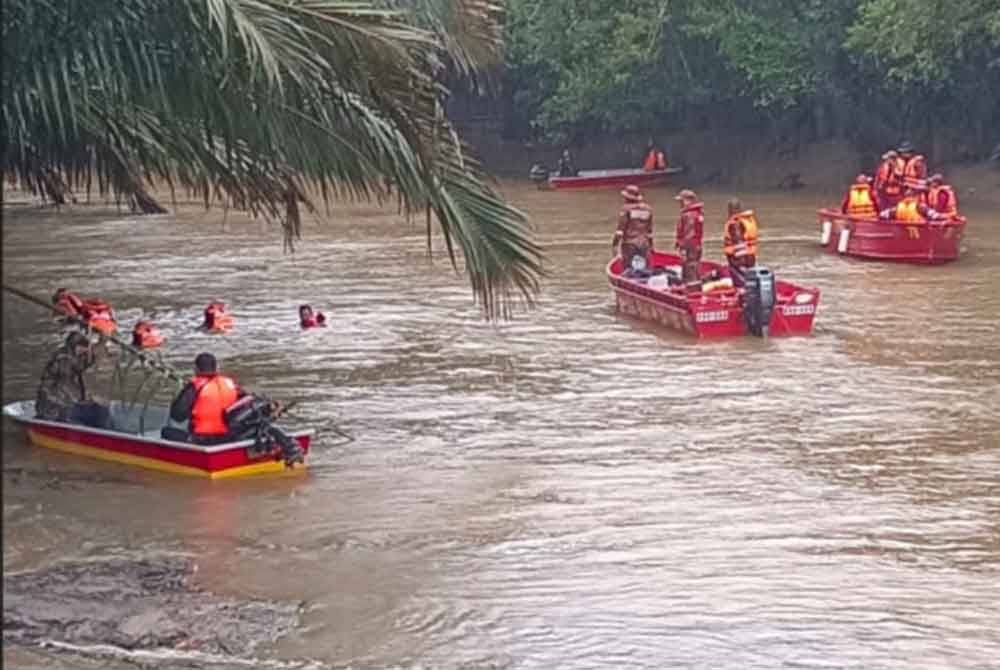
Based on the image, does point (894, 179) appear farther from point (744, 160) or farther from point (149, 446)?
point (149, 446)

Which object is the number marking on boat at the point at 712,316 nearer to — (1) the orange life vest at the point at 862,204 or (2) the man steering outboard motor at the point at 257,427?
(2) the man steering outboard motor at the point at 257,427

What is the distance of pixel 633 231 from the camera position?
65.9 feet

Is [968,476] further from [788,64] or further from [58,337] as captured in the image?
[788,64]

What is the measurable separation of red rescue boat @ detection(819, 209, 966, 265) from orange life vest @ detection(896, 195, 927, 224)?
0.24 meters

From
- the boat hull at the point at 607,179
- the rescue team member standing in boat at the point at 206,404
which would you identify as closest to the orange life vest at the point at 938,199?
the boat hull at the point at 607,179

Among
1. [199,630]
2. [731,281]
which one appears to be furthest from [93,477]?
[731,281]

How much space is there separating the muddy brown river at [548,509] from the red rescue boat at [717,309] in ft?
0.81

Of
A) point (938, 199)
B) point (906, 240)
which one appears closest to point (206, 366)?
point (906, 240)

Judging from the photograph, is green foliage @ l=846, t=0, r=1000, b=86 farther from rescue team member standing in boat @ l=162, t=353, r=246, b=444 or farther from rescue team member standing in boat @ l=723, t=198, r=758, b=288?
rescue team member standing in boat @ l=162, t=353, r=246, b=444

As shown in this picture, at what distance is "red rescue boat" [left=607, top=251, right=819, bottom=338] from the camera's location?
59.8ft

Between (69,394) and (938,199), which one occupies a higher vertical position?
(938,199)

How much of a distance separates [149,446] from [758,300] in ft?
27.1

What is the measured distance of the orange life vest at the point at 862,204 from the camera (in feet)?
84.0

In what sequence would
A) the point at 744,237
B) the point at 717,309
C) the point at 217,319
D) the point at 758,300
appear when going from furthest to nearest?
1. the point at 217,319
2. the point at 744,237
3. the point at 717,309
4. the point at 758,300
